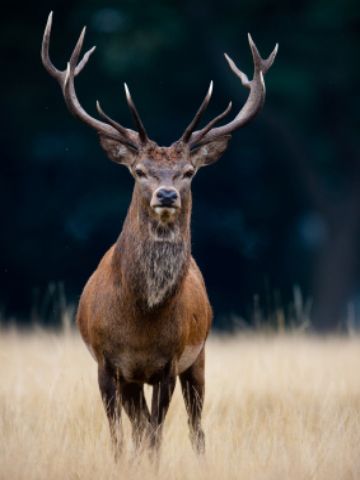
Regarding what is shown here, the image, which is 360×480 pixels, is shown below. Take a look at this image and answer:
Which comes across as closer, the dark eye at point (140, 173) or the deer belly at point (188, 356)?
the dark eye at point (140, 173)

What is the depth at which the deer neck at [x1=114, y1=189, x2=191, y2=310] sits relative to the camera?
5.88m

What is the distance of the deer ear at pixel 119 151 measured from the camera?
6172 millimetres

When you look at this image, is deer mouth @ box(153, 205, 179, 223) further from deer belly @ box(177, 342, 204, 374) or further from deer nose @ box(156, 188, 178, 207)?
deer belly @ box(177, 342, 204, 374)

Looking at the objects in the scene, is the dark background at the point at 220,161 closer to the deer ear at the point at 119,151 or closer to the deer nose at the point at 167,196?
the deer ear at the point at 119,151

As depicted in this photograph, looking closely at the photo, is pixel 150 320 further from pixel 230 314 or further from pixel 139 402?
pixel 230 314

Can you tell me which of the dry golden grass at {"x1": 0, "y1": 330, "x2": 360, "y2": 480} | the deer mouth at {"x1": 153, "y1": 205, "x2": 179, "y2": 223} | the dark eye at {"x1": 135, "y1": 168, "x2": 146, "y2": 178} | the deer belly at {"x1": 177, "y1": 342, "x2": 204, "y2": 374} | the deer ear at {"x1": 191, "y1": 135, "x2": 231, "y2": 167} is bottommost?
the dry golden grass at {"x1": 0, "y1": 330, "x2": 360, "y2": 480}

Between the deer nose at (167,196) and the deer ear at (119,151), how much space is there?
21.5 inches

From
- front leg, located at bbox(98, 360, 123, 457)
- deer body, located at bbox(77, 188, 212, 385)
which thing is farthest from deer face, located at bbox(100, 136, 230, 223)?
front leg, located at bbox(98, 360, 123, 457)

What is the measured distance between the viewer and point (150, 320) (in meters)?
5.91

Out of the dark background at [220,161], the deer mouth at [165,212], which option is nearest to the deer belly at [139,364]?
the deer mouth at [165,212]

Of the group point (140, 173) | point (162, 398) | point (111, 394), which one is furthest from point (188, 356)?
point (140, 173)

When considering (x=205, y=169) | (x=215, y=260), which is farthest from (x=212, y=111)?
(x=215, y=260)

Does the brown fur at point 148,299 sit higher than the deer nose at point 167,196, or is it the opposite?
the deer nose at point 167,196

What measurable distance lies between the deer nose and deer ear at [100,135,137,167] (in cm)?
54
